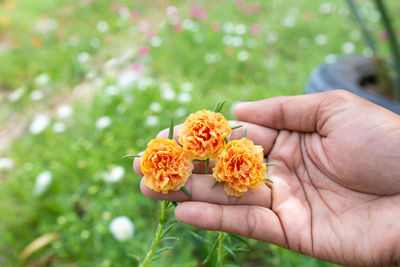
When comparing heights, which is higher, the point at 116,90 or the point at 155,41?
the point at 155,41

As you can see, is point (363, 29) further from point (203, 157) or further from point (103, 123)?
point (103, 123)

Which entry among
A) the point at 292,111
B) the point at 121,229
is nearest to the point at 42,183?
the point at 121,229

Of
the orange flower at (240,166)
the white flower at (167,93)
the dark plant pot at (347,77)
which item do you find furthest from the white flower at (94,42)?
the orange flower at (240,166)

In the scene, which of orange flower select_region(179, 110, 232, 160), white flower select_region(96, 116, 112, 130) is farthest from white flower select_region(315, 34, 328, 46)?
orange flower select_region(179, 110, 232, 160)

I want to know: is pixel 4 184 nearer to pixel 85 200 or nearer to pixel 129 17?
pixel 85 200

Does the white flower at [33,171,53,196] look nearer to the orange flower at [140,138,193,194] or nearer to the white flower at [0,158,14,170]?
the white flower at [0,158,14,170]

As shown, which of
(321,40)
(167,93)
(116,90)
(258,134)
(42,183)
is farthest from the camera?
(321,40)

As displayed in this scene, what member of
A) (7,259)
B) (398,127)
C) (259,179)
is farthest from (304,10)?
(7,259)
